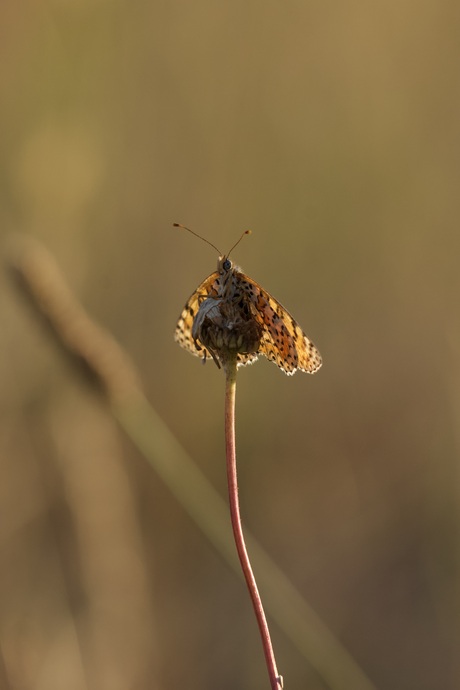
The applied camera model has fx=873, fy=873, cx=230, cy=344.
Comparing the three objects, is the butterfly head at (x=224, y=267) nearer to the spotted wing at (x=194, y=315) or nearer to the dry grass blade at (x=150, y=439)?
the spotted wing at (x=194, y=315)

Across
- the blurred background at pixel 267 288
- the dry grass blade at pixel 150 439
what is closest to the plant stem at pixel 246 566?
the dry grass blade at pixel 150 439

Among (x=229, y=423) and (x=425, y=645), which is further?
(x=425, y=645)

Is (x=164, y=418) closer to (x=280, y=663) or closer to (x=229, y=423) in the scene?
(x=280, y=663)

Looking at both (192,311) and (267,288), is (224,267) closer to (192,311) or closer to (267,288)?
(192,311)

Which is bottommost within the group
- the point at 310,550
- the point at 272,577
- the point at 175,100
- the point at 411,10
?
the point at 272,577

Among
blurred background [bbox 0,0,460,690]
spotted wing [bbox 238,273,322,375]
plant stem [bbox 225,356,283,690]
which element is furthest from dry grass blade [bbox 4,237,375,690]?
plant stem [bbox 225,356,283,690]

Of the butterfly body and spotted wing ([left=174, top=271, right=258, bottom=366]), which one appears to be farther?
spotted wing ([left=174, top=271, right=258, bottom=366])

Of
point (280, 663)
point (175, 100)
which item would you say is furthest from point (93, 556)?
point (175, 100)

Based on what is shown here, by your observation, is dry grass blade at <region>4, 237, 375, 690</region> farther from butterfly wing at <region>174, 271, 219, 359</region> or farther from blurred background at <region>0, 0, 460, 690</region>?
butterfly wing at <region>174, 271, 219, 359</region>

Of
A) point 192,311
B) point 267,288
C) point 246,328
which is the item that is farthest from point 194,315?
point 267,288
